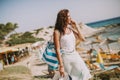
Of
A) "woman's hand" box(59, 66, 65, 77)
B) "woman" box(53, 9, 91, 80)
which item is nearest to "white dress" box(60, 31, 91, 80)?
"woman" box(53, 9, 91, 80)

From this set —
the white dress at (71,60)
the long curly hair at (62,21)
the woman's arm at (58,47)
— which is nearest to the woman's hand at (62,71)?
the woman's arm at (58,47)

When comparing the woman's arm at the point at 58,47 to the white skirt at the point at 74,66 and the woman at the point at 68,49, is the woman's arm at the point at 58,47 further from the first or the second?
the white skirt at the point at 74,66

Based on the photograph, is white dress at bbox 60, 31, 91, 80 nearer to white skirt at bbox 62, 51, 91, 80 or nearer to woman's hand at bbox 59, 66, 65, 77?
white skirt at bbox 62, 51, 91, 80

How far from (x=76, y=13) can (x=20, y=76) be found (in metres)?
1.46

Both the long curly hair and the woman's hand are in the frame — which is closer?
the woman's hand

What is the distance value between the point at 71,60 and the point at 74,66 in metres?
0.06

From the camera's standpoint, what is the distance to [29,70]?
598 cm

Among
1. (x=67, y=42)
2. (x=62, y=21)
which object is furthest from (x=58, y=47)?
(x=62, y=21)

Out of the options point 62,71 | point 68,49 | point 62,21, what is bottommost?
point 62,71

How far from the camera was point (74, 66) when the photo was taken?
2613mm

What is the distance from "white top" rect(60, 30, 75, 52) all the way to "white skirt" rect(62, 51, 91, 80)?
0.05 metres

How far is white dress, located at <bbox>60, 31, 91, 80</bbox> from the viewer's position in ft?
8.43

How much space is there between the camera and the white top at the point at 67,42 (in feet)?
8.39

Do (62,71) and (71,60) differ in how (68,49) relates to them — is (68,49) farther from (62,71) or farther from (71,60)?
(62,71)
